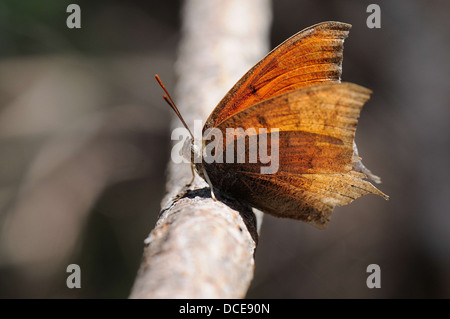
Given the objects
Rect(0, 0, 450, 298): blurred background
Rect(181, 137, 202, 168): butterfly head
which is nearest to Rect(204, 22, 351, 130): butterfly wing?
Rect(181, 137, 202, 168): butterfly head

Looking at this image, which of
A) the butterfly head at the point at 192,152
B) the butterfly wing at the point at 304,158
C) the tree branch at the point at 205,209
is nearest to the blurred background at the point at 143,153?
the tree branch at the point at 205,209

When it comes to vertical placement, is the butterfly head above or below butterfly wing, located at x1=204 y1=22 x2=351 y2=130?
below

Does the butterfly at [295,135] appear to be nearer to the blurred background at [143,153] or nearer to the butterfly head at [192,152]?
the butterfly head at [192,152]

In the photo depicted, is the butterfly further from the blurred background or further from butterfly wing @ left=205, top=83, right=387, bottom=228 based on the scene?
the blurred background

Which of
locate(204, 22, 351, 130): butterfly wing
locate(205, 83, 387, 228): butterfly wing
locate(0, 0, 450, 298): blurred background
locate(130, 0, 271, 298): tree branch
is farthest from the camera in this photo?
locate(0, 0, 450, 298): blurred background

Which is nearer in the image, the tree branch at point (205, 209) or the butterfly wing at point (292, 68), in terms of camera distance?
the tree branch at point (205, 209)

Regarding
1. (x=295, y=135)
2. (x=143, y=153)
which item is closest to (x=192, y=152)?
(x=295, y=135)

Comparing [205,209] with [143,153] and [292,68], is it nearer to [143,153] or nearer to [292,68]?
[292,68]
